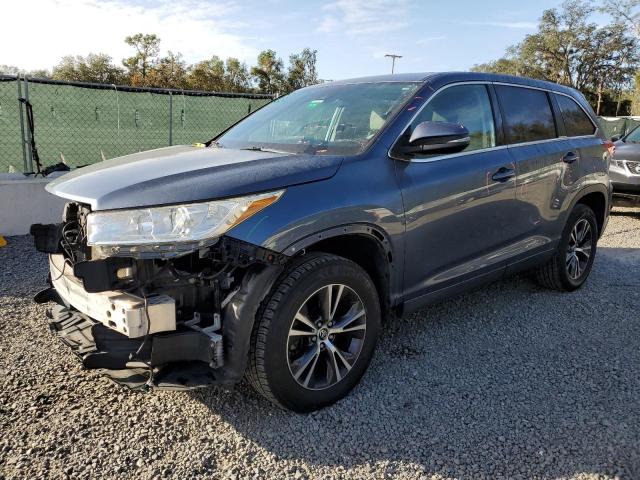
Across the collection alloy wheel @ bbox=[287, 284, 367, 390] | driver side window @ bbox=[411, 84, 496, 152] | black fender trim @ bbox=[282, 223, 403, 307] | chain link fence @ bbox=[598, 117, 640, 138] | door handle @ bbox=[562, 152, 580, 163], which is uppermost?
chain link fence @ bbox=[598, 117, 640, 138]

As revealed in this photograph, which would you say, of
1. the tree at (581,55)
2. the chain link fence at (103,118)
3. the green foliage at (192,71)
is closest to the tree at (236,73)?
the green foliage at (192,71)

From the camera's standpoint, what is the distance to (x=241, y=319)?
7.99 ft

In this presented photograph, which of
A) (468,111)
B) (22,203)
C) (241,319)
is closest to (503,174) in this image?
(468,111)

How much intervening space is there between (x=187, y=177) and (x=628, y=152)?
8532 mm

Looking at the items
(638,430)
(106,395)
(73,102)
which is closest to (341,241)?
(106,395)

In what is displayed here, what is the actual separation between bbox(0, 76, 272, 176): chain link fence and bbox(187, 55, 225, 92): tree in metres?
44.4

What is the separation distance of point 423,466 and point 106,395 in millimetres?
1806

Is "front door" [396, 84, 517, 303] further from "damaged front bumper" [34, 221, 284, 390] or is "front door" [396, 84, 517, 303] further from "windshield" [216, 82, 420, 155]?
"damaged front bumper" [34, 221, 284, 390]

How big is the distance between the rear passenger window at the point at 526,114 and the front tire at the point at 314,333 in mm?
1925

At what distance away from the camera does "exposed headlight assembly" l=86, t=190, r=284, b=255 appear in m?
2.32

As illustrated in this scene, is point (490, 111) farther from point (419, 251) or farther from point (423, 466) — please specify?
point (423, 466)

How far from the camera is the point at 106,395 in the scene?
118 inches

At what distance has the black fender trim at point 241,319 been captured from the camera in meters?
2.44

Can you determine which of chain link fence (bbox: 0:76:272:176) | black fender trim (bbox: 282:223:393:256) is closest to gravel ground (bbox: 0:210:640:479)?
black fender trim (bbox: 282:223:393:256)
